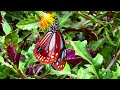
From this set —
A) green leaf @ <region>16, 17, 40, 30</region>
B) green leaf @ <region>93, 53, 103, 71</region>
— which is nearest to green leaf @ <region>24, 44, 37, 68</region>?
green leaf @ <region>16, 17, 40, 30</region>

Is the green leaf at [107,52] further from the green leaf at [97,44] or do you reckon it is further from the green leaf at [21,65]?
the green leaf at [21,65]

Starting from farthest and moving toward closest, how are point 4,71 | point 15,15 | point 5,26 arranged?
point 15,15 → point 5,26 → point 4,71

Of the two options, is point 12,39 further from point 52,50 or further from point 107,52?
point 107,52

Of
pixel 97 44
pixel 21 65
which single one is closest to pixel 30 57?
pixel 21 65

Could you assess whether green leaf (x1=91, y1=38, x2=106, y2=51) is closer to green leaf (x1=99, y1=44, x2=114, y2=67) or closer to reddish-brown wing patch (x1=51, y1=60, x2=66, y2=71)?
green leaf (x1=99, y1=44, x2=114, y2=67)
